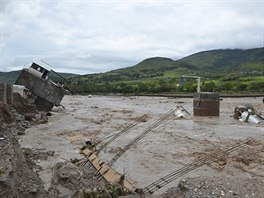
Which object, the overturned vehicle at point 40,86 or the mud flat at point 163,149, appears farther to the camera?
the overturned vehicle at point 40,86

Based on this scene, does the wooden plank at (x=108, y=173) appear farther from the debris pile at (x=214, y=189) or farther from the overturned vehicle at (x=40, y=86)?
the overturned vehicle at (x=40, y=86)

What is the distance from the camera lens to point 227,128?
24.5m

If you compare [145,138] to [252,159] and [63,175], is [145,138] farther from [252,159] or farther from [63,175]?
[63,175]

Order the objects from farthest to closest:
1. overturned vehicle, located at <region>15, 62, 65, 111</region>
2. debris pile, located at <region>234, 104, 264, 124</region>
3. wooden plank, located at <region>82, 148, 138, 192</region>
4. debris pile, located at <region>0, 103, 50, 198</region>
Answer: overturned vehicle, located at <region>15, 62, 65, 111</region>, debris pile, located at <region>234, 104, 264, 124</region>, wooden plank, located at <region>82, 148, 138, 192</region>, debris pile, located at <region>0, 103, 50, 198</region>

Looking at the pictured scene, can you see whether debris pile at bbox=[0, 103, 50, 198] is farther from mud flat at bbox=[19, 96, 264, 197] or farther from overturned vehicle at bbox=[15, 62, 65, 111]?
overturned vehicle at bbox=[15, 62, 65, 111]

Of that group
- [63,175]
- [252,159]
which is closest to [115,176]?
[63,175]

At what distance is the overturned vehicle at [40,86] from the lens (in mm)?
37144

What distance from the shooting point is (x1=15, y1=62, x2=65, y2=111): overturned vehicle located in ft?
122

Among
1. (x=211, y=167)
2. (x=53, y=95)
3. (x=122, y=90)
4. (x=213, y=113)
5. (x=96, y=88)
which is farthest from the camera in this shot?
(x=96, y=88)

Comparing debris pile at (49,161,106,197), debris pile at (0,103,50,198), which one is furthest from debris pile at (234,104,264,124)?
debris pile at (0,103,50,198)

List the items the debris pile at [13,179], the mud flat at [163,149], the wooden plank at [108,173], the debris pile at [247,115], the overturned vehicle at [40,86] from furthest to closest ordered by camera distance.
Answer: the overturned vehicle at [40,86] → the debris pile at [247,115] → the mud flat at [163,149] → the wooden plank at [108,173] → the debris pile at [13,179]

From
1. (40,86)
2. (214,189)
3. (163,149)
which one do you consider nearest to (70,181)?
(214,189)

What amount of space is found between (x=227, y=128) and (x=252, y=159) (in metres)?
10.4

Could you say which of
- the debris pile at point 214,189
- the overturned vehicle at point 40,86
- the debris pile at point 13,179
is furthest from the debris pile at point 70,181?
the overturned vehicle at point 40,86
